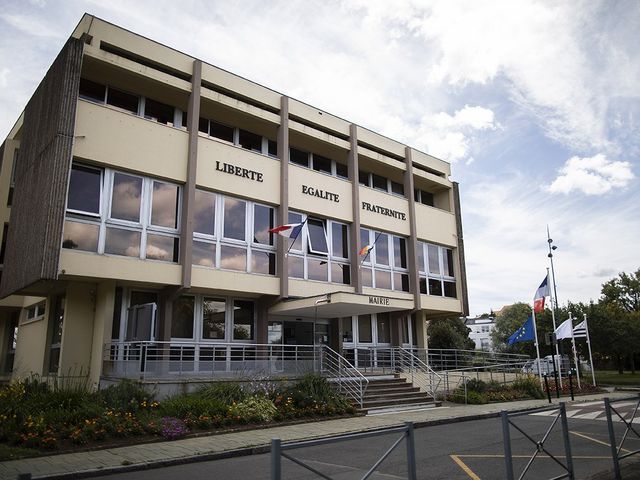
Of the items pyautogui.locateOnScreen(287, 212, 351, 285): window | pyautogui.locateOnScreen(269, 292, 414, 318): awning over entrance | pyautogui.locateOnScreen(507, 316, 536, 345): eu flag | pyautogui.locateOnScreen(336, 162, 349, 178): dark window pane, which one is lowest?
pyautogui.locateOnScreen(507, 316, 536, 345): eu flag

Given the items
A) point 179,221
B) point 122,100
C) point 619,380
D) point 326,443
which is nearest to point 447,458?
point 326,443

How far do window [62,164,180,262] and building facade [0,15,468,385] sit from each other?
0.14 feet

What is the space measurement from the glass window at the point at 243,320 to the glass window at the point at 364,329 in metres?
5.24

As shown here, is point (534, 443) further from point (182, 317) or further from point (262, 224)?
point (262, 224)

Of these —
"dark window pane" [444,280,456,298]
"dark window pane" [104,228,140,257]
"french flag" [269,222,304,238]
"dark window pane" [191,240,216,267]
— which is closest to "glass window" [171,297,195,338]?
"dark window pane" [191,240,216,267]

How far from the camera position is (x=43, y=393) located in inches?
495

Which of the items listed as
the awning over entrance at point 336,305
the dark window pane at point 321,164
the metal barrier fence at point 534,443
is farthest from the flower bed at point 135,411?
the dark window pane at point 321,164

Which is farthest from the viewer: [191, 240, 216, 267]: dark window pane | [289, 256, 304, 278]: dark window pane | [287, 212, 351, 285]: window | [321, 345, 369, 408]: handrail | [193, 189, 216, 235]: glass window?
[287, 212, 351, 285]: window

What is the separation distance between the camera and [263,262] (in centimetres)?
1886

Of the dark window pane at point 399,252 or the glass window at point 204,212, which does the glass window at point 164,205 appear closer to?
the glass window at point 204,212

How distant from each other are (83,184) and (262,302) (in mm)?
7027

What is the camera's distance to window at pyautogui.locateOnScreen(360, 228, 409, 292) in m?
22.4

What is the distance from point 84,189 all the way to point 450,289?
1720cm

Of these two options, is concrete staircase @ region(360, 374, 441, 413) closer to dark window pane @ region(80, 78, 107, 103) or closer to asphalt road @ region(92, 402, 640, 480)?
asphalt road @ region(92, 402, 640, 480)
